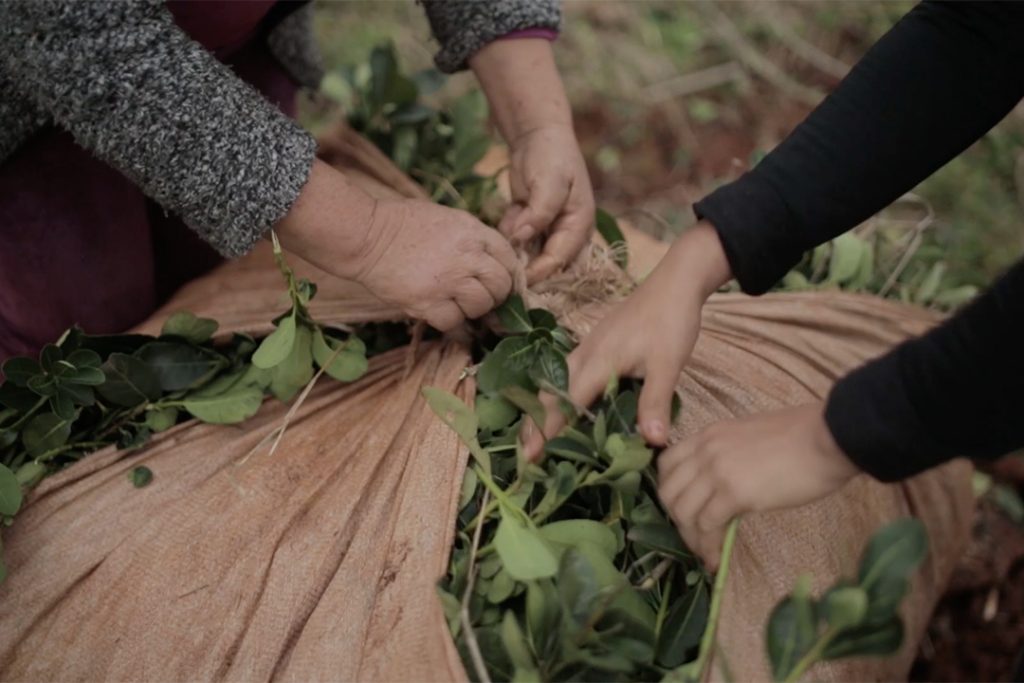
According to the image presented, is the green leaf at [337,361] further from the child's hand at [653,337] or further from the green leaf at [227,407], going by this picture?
the child's hand at [653,337]

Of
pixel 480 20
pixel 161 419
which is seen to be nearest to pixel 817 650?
pixel 161 419

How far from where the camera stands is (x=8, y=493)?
775mm

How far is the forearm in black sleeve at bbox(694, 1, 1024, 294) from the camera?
76cm

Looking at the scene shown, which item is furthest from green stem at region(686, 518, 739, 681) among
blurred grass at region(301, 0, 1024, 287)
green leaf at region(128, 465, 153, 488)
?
blurred grass at region(301, 0, 1024, 287)

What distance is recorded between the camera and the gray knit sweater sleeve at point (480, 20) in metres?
1.05

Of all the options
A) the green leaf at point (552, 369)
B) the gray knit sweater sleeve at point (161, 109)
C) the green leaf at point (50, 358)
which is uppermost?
the gray knit sweater sleeve at point (161, 109)

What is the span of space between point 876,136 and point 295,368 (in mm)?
504

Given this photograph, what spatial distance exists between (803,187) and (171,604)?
57cm

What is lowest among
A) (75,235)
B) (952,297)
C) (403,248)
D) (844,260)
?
(952,297)

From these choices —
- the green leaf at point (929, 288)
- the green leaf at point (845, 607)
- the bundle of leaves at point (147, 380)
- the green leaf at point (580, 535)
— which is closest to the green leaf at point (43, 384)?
the bundle of leaves at point (147, 380)

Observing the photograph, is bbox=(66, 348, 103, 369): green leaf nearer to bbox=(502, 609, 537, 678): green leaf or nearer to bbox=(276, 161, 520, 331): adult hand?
bbox=(276, 161, 520, 331): adult hand

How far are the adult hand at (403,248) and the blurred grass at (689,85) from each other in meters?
0.93

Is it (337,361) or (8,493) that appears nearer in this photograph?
(8,493)

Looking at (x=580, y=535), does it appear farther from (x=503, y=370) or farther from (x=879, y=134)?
(x=879, y=134)
